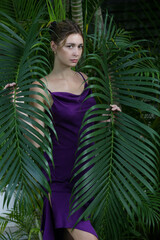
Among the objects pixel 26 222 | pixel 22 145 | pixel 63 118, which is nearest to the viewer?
pixel 22 145

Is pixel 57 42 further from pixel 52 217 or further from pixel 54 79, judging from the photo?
pixel 52 217

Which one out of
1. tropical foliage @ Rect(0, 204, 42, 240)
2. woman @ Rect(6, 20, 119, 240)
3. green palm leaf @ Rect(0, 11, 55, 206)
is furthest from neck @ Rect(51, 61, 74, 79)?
tropical foliage @ Rect(0, 204, 42, 240)

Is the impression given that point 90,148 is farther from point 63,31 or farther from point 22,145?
point 63,31

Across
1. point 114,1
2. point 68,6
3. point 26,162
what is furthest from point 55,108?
point 114,1

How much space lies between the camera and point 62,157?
53.4 inches

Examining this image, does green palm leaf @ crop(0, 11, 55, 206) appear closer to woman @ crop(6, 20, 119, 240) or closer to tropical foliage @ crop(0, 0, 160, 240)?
tropical foliage @ crop(0, 0, 160, 240)

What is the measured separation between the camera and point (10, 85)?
4.09 feet

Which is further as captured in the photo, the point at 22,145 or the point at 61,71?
the point at 61,71

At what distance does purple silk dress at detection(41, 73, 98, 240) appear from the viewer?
4.26ft

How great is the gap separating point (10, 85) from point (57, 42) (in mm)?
257

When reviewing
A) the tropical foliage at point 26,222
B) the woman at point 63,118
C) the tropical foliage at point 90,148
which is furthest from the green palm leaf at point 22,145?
the tropical foliage at point 26,222

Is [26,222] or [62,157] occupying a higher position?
[62,157]

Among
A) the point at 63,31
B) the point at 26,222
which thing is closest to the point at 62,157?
the point at 63,31

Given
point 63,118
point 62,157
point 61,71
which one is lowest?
point 62,157
